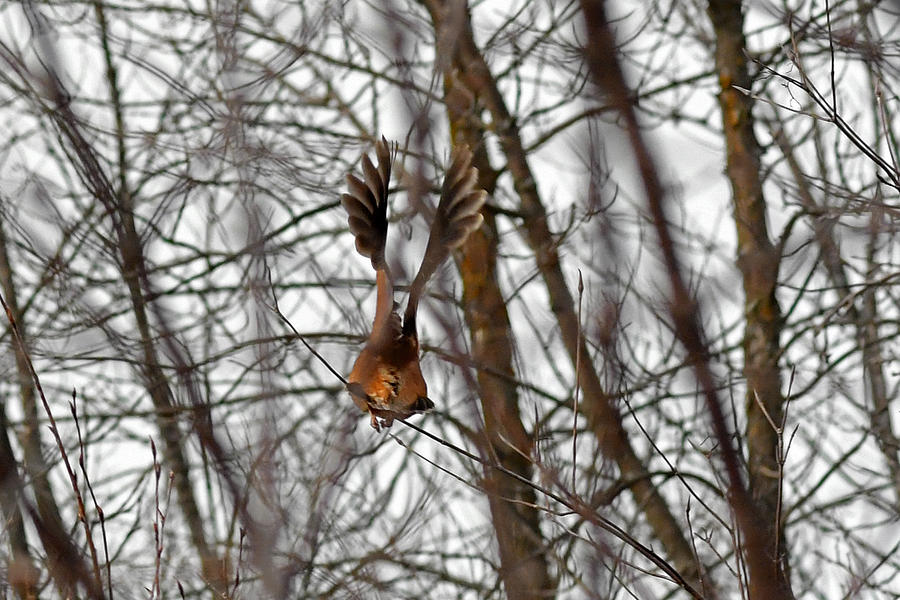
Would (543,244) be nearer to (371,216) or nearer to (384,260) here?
(371,216)

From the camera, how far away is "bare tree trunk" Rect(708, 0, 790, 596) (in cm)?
509

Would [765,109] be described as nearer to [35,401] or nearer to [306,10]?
[306,10]

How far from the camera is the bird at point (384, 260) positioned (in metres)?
2.93

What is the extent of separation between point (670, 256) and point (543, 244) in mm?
4723

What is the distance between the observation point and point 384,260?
2900mm

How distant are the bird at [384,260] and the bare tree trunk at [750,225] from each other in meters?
2.22

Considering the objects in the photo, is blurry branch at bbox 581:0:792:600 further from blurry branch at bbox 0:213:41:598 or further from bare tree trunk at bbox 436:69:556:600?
bare tree trunk at bbox 436:69:556:600

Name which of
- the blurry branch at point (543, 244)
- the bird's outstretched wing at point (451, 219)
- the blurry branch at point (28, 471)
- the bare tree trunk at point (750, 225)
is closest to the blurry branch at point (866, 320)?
the bare tree trunk at point (750, 225)

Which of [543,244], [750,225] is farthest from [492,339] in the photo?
[750,225]

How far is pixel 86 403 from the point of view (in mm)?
6156

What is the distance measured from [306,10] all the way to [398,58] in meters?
3.37

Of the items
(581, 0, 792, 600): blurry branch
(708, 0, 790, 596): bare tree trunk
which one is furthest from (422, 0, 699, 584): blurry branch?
(581, 0, 792, 600): blurry branch

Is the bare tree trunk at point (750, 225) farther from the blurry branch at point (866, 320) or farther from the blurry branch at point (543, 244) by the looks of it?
the blurry branch at point (543, 244)

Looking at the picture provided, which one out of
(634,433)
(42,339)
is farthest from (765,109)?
(42,339)
